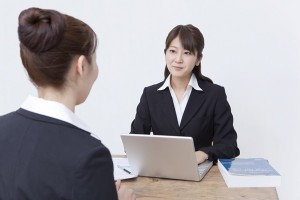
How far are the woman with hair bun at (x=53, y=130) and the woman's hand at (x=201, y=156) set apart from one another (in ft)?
2.99

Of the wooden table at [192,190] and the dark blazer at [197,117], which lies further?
the dark blazer at [197,117]

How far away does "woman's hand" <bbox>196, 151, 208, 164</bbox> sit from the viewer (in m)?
1.89

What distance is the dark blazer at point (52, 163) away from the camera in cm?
96

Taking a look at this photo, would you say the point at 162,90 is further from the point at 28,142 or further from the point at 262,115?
the point at 28,142

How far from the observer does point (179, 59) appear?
226cm

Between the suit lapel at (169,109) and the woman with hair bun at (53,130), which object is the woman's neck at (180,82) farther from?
the woman with hair bun at (53,130)

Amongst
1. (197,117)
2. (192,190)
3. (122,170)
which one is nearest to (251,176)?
(192,190)

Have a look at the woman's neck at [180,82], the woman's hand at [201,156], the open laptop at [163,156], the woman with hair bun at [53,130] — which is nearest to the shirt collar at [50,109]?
the woman with hair bun at [53,130]

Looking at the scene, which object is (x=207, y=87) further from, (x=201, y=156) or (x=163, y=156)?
(x=163, y=156)

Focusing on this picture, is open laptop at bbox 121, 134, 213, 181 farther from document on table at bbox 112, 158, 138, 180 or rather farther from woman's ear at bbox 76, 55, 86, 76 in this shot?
woman's ear at bbox 76, 55, 86, 76

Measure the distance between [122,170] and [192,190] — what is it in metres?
0.40

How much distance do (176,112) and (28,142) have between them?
57.5 inches

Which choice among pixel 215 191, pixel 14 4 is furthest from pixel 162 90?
pixel 14 4

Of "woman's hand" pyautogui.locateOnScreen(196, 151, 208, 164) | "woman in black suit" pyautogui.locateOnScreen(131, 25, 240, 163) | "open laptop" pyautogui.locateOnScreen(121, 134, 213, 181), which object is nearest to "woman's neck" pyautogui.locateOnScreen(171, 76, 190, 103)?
"woman in black suit" pyautogui.locateOnScreen(131, 25, 240, 163)
